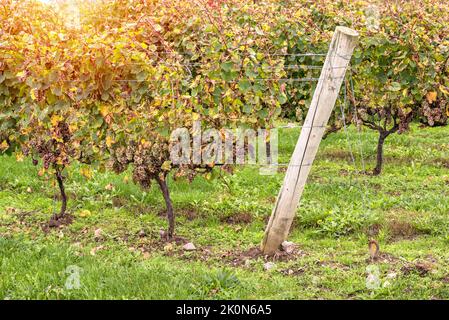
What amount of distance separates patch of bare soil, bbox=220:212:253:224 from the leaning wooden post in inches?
47.9

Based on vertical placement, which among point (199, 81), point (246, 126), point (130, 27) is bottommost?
point (246, 126)

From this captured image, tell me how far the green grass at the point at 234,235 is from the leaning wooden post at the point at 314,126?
33 centimetres

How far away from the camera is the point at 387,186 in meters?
7.04

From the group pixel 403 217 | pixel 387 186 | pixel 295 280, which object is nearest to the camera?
pixel 295 280

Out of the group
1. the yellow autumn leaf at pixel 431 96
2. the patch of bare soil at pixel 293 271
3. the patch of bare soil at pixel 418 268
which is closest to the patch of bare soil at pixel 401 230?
the patch of bare soil at pixel 418 268

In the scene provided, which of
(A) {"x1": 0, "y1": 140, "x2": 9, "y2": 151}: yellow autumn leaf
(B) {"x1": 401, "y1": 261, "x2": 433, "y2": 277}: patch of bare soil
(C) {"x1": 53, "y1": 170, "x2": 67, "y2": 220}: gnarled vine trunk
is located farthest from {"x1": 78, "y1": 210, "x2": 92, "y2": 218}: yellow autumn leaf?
(B) {"x1": 401, "y1": 261, "x2": 433, "y2": 277}: patch of bare soil

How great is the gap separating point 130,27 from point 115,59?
0.40 meters

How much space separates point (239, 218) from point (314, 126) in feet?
5.88

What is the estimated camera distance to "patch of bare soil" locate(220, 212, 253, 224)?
238 inches

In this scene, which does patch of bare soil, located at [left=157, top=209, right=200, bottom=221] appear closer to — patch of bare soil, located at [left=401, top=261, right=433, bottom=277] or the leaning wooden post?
the leaning wooden post

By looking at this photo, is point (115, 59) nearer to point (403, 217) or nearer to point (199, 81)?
point (199, 81)

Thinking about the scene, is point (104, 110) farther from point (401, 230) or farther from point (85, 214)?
point (401, 230)

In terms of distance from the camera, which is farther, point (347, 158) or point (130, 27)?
point (347, 158)
